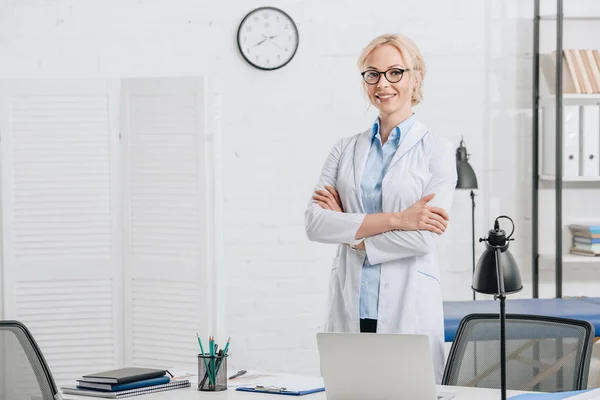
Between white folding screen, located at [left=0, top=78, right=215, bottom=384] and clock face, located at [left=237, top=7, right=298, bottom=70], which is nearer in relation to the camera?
white folding screen, located at [left=0, top=78, right=215, bottom=384]

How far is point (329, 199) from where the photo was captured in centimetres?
272

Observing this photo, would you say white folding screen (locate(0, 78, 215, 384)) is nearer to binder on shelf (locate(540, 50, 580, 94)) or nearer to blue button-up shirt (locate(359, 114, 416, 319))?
blue button-up shirt (locate(359, 114, 416, 319))

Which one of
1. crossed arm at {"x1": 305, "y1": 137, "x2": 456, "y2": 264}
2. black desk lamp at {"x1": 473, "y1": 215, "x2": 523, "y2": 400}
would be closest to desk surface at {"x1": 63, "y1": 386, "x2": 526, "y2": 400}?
black desk lamp at {"x1": 473, "y1": 215, "x2": 523, "y2": 400}

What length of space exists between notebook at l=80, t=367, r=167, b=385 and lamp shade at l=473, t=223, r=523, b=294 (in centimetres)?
93

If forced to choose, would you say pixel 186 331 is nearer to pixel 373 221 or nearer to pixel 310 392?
pixel 373 221

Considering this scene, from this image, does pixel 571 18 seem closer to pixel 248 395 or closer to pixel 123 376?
pixel 248 395

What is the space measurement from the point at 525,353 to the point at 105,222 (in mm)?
2399

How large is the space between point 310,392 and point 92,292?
2.29m

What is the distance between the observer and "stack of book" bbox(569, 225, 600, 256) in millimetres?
4367

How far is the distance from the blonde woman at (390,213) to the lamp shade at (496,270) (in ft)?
2.81

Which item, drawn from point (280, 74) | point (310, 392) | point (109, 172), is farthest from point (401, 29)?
point (310, 392)

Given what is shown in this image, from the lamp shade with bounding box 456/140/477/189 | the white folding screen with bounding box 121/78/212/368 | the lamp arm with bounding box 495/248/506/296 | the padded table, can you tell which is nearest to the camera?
the lamp arm with bounding box 495/248/506/296

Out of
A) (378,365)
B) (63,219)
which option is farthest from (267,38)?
(378,365)

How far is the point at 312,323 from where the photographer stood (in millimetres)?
4531
